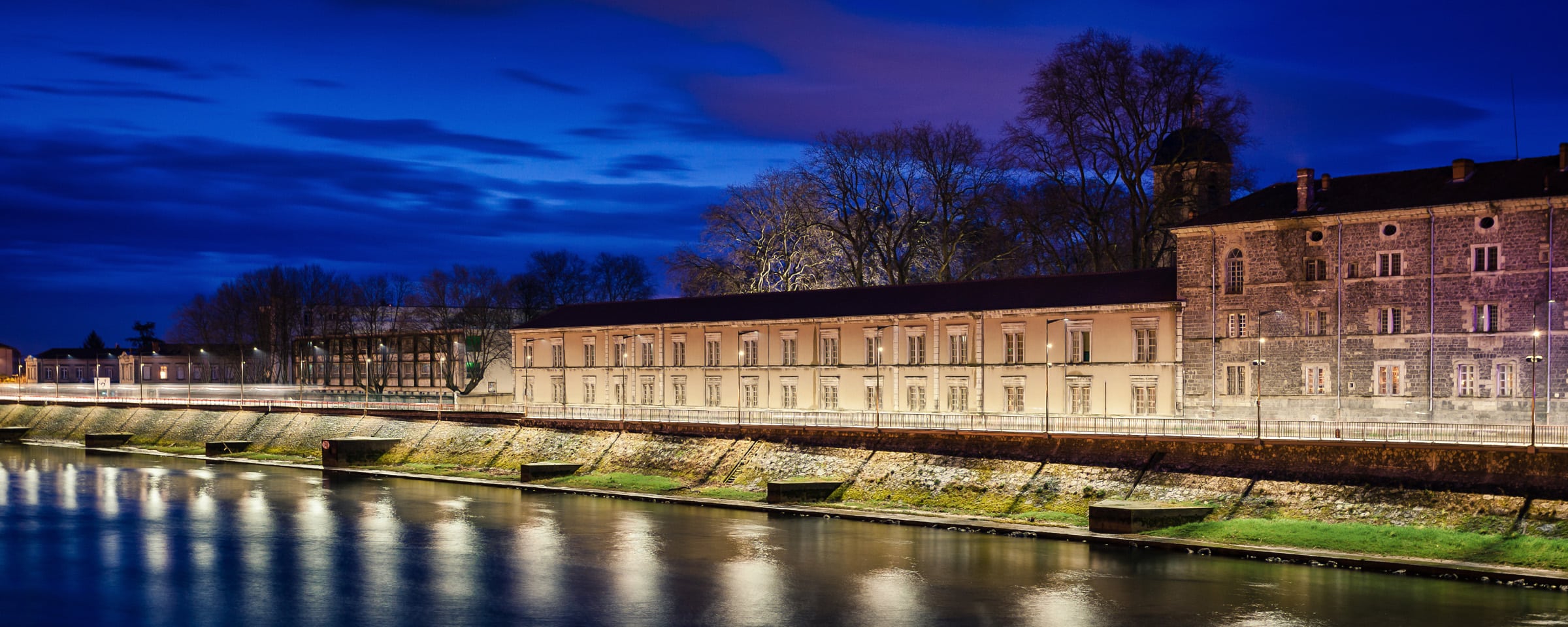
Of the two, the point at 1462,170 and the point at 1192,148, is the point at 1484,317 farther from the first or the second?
the point at 1192,148

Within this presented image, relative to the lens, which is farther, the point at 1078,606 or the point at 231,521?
the point at 231,521

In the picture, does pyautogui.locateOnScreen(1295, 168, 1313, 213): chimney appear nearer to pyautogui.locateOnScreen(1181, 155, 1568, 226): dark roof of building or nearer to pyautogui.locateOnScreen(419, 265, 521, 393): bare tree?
pyautogui.locateOnScreen(1181, 155, 1568, 226): dark roof of building

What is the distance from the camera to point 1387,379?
53188 millimetres

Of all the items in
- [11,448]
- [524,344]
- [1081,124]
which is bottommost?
[11,448]

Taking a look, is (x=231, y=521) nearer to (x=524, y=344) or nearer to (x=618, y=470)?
(x=618, y=470)

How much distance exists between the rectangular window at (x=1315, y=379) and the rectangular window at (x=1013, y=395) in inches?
503

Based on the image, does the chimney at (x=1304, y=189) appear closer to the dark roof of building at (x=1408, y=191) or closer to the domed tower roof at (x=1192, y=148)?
the dark roof of building at (x=1408, y=191)

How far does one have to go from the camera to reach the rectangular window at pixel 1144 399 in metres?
59.6

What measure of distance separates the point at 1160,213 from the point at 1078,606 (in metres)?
45.5

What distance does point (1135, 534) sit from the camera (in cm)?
4178

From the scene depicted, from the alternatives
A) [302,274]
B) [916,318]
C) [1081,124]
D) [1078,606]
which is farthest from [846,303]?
[302,274]

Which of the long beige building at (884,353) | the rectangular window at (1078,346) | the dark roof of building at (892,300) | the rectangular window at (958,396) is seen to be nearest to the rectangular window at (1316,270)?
the long beige building at (884,353)

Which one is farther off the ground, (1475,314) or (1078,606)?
(1475,314)

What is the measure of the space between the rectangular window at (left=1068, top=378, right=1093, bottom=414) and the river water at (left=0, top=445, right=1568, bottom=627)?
17.8 meters
